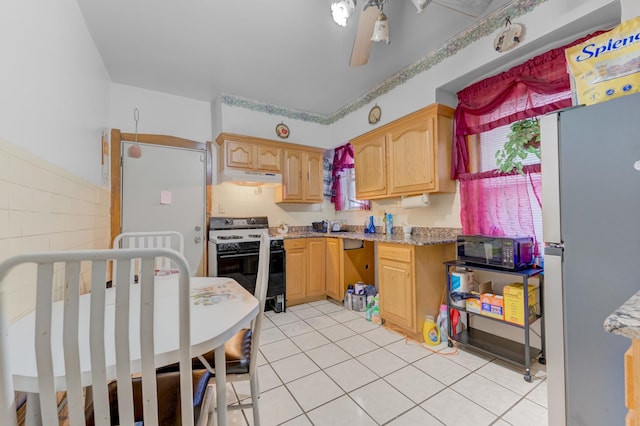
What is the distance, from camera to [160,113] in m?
3.16

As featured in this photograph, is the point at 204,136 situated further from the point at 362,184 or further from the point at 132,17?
the point at 362,184

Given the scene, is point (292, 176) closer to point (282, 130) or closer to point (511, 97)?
point (282, 130)

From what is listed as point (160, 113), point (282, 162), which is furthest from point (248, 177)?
point (160, 113)

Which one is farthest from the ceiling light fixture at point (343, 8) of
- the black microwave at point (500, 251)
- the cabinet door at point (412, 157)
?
the black microwave at point (500, 251)

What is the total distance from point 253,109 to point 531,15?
2918mm

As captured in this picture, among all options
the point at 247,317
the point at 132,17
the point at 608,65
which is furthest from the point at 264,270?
the point at 132,17

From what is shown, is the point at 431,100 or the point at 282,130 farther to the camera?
the point at 282,130

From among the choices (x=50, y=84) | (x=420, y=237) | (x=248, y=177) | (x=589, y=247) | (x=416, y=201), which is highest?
(x=50, y=84)

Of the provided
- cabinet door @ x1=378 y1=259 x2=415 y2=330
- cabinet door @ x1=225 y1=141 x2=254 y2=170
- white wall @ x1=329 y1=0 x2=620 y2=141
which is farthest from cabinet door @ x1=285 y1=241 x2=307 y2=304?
white wall @ x1=329 y1=0 x2=620 y2=141

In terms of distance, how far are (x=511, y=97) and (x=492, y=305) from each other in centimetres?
171

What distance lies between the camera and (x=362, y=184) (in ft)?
11.2

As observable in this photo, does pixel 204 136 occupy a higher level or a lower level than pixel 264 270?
higher

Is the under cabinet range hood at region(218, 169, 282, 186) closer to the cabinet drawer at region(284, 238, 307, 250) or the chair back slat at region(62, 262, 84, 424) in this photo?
the cabinet drawer at region(284, 238, 307, 250)

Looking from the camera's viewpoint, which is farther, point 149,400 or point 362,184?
point 362,184
